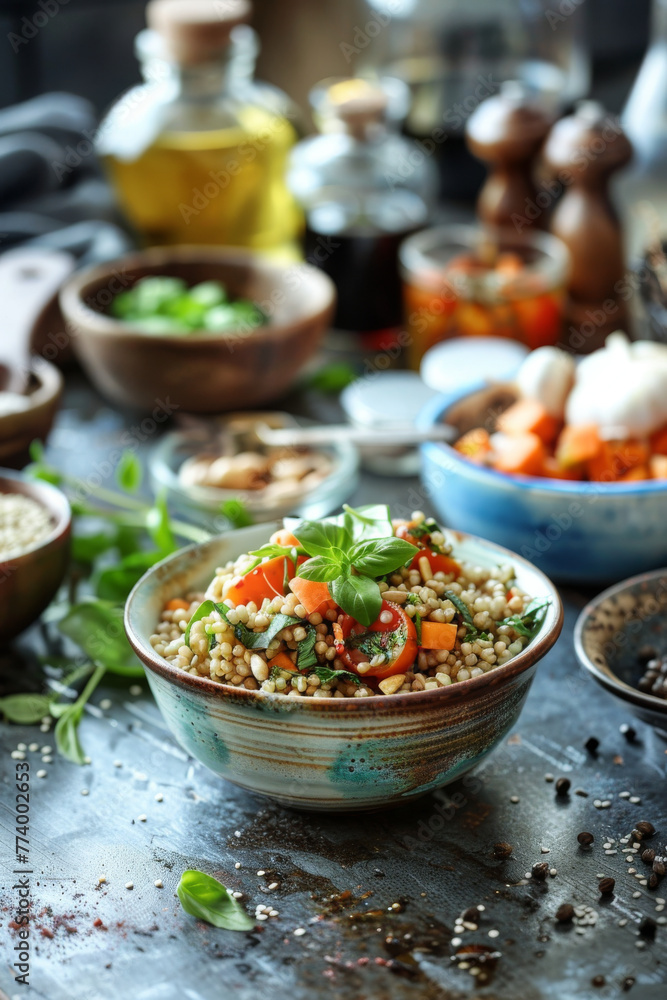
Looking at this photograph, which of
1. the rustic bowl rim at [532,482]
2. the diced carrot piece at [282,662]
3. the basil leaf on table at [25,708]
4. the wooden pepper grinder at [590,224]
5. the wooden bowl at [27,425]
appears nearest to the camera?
the diced carrot piece at [282,662]

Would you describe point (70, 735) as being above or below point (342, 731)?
below

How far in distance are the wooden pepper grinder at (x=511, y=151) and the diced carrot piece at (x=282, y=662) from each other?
147 centimetres

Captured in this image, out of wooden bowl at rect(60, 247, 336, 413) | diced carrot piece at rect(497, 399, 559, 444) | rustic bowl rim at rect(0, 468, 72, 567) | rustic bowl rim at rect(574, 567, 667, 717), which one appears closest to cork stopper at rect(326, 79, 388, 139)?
wooden bowl at rect(60, 247, 336, 413)

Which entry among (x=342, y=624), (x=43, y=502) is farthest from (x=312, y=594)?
(x=43, y=502)

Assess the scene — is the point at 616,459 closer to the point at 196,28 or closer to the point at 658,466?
the point at 658,466

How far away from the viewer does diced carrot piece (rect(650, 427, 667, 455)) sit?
4.99 ft

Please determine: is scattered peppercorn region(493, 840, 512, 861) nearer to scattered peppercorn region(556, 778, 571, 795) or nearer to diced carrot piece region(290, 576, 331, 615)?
scattered peppercorn region(556, 778, 571, 795)

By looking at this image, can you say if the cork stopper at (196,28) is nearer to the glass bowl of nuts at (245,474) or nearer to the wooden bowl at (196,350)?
the wooden bowl at (196,350)

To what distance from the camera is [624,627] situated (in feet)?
4.30

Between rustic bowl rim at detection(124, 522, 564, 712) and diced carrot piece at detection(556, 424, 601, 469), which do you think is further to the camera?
diced carrot piece at detection(556, 424, 601, 469)

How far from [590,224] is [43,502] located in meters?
1.28

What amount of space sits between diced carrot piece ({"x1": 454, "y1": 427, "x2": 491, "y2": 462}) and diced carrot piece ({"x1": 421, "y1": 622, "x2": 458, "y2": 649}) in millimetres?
547

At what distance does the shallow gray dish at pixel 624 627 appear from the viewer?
1.25 m

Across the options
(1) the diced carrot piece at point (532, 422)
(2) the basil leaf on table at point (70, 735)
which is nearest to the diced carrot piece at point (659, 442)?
(1) the diced carrot piece at point (532, 422)
